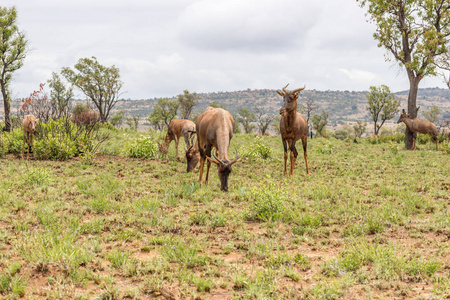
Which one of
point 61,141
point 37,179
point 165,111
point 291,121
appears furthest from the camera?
point 165,111

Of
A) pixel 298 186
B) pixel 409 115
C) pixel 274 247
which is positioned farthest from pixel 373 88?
pixel 274 247

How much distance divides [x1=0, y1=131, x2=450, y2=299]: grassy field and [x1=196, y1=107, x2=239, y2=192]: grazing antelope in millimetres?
676

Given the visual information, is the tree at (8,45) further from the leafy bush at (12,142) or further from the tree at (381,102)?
the tree at (381,102)

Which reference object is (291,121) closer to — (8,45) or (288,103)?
(288,103)

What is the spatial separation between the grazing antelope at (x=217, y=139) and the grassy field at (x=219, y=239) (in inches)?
26.6

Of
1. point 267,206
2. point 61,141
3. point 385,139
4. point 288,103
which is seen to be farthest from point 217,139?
point 385,139

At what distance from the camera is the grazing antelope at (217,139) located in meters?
8.39

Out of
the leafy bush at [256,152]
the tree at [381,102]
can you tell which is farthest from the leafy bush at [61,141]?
the tree at [381,102]

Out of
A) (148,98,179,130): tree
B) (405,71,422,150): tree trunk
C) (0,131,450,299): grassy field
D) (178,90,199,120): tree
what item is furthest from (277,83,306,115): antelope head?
(148,98,179,130): tree

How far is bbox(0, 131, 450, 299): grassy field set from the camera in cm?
387

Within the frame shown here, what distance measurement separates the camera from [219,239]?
5602 millimetres

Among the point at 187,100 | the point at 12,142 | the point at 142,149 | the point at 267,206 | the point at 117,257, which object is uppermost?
the point at 187,100

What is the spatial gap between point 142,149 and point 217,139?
21.2 ft

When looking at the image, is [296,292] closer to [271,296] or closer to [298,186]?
[271,296]
